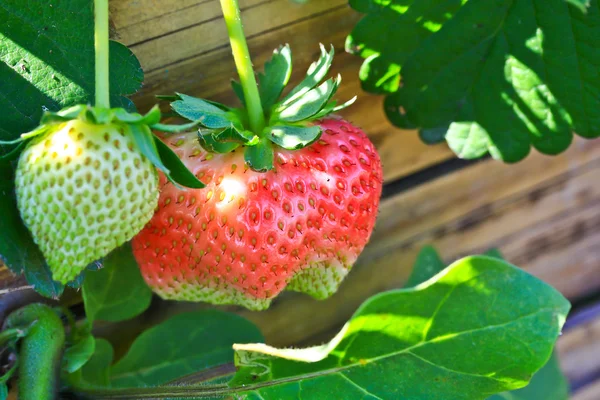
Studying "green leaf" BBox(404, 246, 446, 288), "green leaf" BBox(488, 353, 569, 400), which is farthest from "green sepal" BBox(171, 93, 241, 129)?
"green leaf" BBox(488, 353, 569, 400)

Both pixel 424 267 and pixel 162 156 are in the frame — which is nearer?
pixel 162 156

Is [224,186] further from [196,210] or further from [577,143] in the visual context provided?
[577,143]

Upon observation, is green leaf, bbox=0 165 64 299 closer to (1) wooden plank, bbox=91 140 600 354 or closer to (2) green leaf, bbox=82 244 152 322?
(2) green leaf, bbox=82 244 152 322

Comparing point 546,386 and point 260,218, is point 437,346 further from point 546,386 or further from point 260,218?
point 546,386

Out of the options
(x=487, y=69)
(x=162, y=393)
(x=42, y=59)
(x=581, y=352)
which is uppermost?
(x=42, y=59)

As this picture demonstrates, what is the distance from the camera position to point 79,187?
57 cm

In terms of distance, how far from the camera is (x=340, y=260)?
0.80m

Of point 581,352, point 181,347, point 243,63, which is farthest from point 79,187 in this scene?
point 581,352

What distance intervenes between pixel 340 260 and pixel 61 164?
0.35 m

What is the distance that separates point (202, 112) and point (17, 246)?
0.22 metres

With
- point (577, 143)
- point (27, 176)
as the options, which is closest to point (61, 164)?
point (27, 176)

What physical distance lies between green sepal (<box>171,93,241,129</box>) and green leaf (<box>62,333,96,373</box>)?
1.04 ft

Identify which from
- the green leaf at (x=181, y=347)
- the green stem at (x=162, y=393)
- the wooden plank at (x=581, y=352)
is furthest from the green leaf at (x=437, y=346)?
the wooden plank at (x=581, y=352)

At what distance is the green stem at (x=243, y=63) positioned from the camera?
678 millimetres
